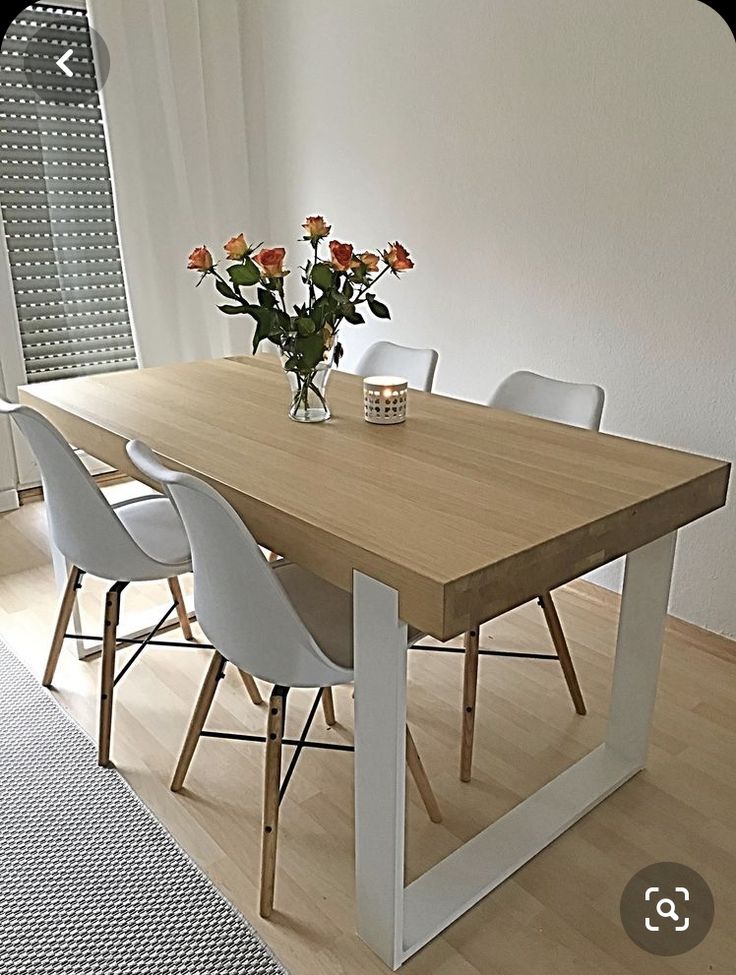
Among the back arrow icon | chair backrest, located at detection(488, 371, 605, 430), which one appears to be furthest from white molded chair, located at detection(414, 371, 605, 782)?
the back arrow icon

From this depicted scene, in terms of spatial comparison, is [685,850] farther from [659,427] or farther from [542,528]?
[659,427]

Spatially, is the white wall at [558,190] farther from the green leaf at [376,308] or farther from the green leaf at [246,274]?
the green leaf at [246,274]

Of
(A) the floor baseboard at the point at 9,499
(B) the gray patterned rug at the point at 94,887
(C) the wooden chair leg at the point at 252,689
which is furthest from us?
(A) the floor baseboard at the point at 9,499

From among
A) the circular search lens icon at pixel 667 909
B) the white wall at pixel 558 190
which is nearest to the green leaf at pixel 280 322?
the white wall at pixel 558 190

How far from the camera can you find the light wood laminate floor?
1563 millimetres

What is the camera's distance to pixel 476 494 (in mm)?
1538

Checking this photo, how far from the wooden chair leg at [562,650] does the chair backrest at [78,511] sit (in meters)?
0.99

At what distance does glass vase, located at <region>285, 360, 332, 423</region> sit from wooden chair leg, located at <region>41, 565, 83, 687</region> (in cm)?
74

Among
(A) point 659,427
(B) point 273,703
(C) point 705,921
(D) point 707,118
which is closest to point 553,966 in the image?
(C) point 705,921

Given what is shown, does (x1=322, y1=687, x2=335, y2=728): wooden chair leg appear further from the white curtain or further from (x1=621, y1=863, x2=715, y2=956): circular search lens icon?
the white curtain

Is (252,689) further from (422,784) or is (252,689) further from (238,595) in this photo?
(238,595)

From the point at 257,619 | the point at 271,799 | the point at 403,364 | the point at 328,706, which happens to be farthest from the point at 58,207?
the point at 271,799

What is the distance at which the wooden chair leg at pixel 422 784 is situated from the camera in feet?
5.75

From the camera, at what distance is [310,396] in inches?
80.5
